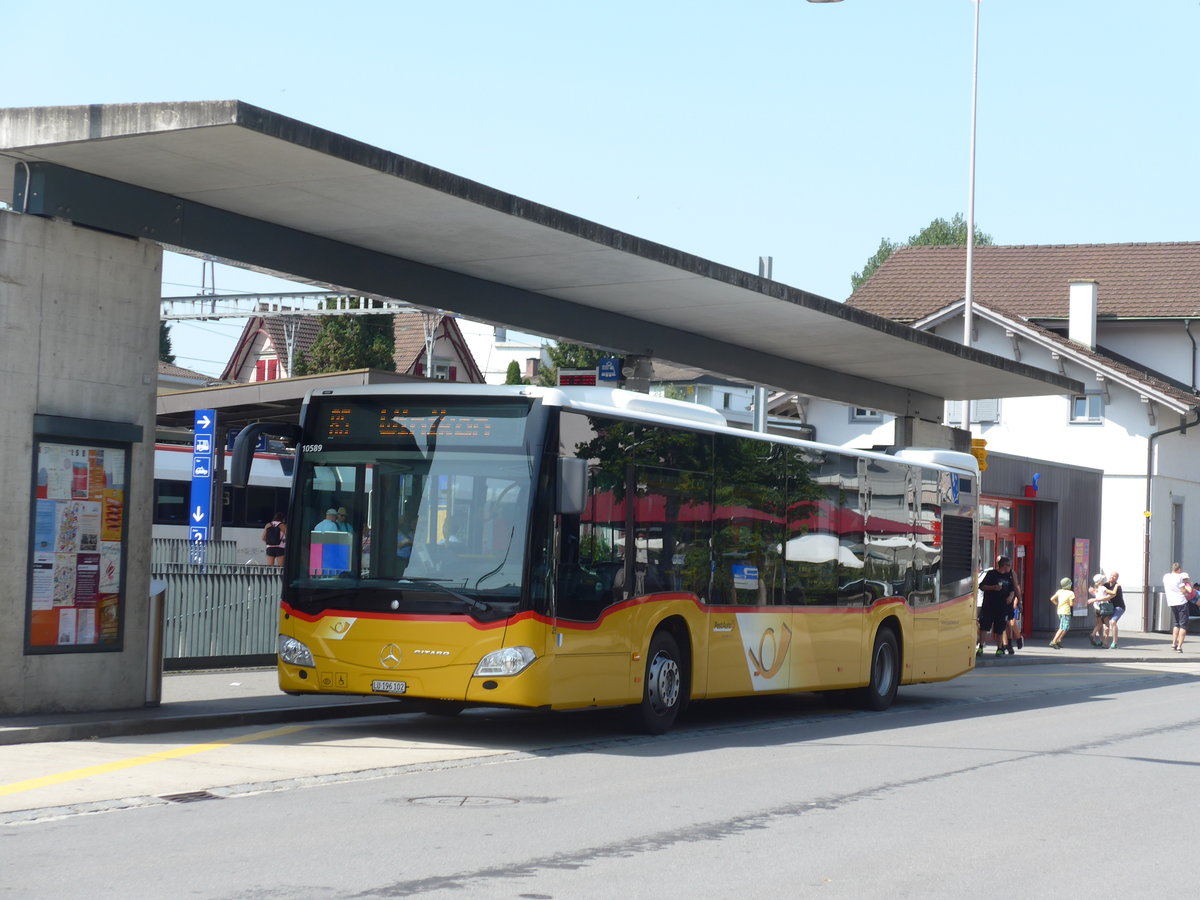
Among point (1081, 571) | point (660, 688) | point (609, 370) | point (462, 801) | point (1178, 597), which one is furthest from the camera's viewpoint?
point (1081, 571)

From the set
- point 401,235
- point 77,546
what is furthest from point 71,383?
point 401,235

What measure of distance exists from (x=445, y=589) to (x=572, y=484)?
1.29m

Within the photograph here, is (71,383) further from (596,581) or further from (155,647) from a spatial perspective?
(596,581)

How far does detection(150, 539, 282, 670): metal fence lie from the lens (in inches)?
706

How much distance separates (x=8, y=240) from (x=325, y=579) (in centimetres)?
368

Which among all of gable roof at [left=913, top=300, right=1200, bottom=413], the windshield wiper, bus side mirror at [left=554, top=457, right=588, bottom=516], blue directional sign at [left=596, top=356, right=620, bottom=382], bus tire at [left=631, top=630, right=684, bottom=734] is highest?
gable roof at [left=913, top=300, right=1200, bottom=413]

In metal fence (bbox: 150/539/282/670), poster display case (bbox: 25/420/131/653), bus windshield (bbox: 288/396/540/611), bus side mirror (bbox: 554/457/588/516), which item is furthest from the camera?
metal fence (bbox: 150/539/282/670)

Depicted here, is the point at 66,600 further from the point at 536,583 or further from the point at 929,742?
the point at 929,742

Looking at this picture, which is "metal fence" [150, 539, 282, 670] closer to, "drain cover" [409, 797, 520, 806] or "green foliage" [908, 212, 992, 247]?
"drain cover" [409, 797, 520, 806]

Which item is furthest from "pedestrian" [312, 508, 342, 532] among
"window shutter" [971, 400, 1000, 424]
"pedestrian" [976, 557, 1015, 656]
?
"window shutter" [971, 400, 1000, 424]

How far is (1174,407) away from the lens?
4288 centimetres

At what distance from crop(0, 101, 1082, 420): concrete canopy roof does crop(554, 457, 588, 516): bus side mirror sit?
2.99 metres

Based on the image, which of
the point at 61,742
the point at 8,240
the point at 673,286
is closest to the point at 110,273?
the point at 8,240

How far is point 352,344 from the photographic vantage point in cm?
5362
